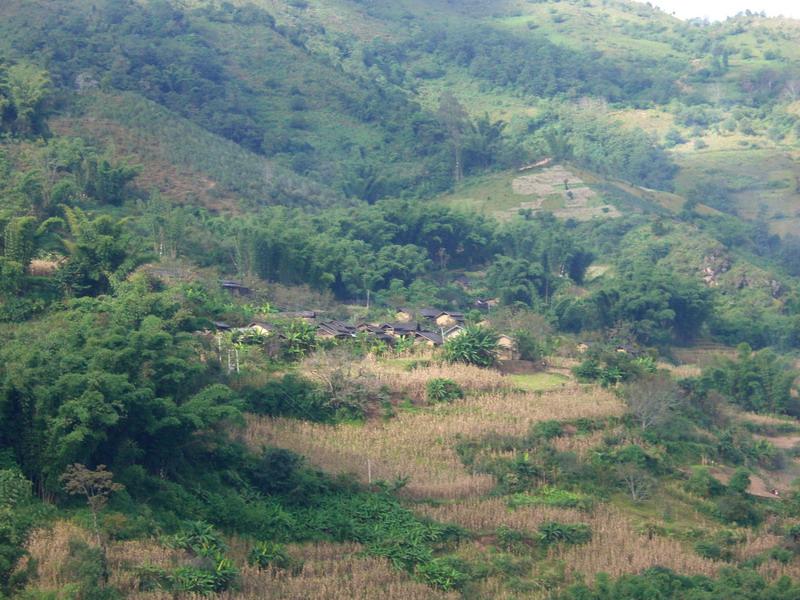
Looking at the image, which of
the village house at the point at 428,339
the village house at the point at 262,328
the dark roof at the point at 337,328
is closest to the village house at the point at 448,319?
the village house at the point at 428,339

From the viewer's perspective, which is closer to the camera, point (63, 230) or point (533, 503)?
point (533, 503)

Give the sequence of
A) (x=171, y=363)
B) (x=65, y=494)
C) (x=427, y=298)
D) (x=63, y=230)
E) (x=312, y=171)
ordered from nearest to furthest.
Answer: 1. (x=65, y=494)
2. (x=171, y=363)
3. (x=63, y=230)
4. (x=427, y=298)
5. (x=312, y=171)

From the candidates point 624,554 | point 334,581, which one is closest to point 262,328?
point 624,554

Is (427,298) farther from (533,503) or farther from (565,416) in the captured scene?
(533,503)

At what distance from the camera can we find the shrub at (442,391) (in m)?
30.2

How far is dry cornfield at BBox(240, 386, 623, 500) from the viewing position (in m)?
25.7

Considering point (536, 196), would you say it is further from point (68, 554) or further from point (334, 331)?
point (68, 554)

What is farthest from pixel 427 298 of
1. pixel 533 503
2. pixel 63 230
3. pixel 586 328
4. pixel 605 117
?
pixel 605 117

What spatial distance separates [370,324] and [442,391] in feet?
23.5

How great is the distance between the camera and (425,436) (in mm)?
28141

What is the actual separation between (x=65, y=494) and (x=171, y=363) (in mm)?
3556

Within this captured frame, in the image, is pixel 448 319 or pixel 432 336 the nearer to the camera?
pixel 432 336

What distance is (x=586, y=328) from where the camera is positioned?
1704 inches

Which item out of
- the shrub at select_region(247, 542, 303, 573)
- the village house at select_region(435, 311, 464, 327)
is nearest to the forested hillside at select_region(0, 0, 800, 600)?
the shrub at select_region(247, 542, 303, 573)
